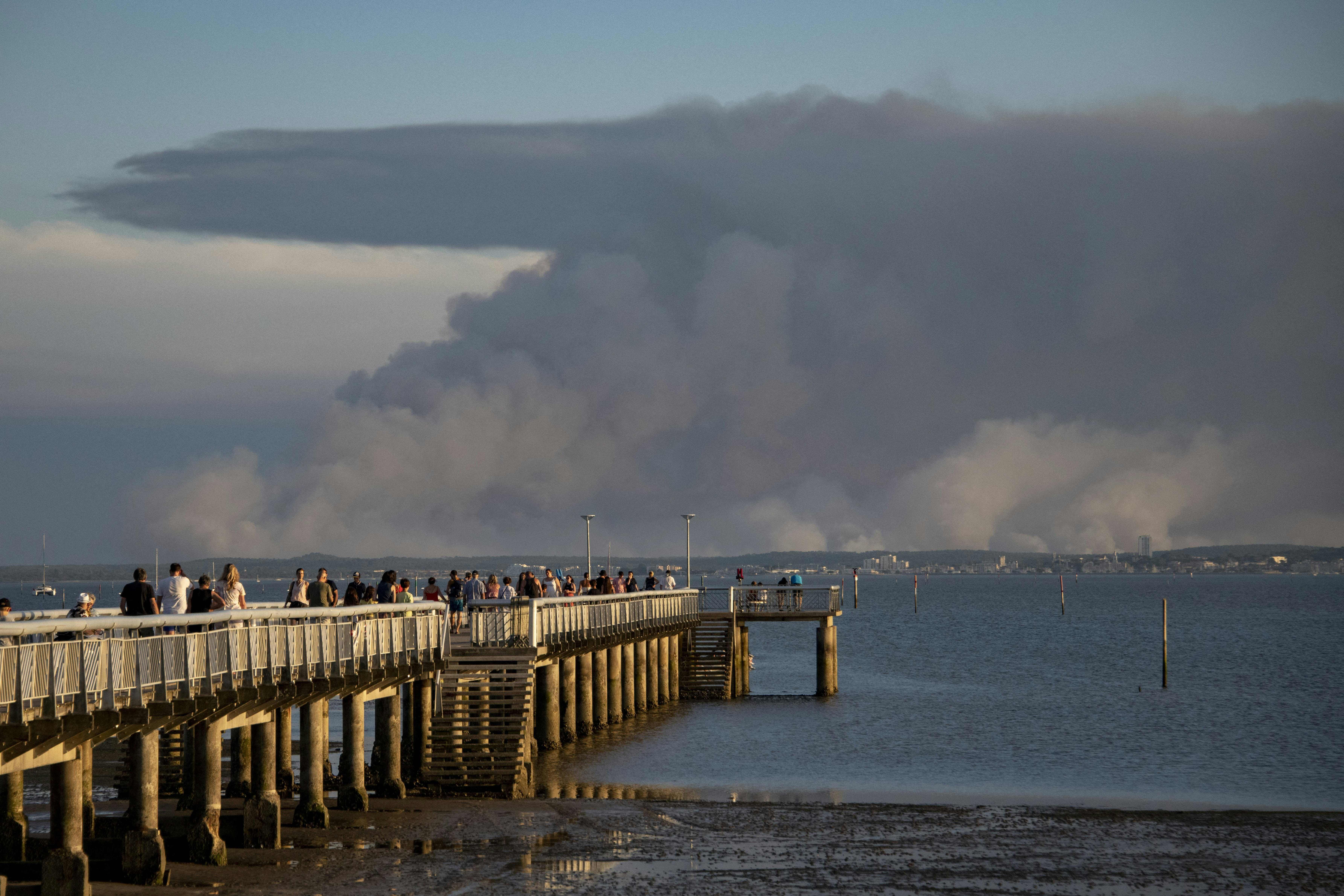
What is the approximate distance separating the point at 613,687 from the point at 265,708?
26027 mm

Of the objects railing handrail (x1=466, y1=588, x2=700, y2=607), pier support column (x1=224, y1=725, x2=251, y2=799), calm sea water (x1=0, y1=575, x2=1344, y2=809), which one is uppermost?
railing handrail (x1=466, y1=588, x2=700, y2=607)

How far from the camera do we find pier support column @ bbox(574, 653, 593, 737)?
46.1 meters

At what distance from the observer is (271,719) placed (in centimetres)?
2556

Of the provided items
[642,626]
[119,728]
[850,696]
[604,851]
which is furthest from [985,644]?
[119,728]

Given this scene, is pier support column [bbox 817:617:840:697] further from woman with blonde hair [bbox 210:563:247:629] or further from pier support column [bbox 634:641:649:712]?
woman with blonde hair [bbox 210:563:247:629]

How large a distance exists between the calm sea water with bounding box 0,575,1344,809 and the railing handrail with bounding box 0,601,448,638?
932cm

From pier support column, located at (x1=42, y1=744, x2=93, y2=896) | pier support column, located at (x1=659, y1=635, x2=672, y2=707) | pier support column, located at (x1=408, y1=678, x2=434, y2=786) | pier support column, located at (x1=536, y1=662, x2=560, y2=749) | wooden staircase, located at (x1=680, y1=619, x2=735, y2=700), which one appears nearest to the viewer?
pier support column, located at (x1=42, y1=744, x2=93, y2=896)

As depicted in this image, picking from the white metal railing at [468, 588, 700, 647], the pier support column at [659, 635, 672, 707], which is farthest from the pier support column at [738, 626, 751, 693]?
the white metal railing at [468, 588, 700, 647]

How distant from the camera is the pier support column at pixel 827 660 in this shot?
2475 inches

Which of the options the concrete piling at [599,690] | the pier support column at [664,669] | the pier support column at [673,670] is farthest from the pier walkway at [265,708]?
the pier support column at [673,670]

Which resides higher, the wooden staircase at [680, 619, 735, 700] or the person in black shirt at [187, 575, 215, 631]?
the person in black shirt at [187, 575, 215, 631]

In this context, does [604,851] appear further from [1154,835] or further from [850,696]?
[850,696]

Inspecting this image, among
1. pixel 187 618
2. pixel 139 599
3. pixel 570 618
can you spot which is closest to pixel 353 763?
pixel 139 599

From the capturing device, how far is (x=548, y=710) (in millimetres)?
41125
